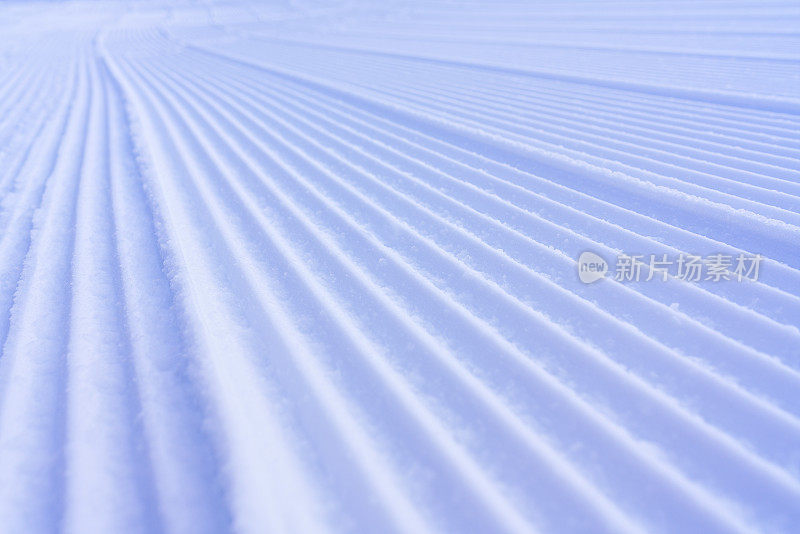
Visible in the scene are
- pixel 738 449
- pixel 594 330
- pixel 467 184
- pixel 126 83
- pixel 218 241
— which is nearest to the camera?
pixel 738 449

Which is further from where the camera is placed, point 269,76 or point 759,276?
point 269,76

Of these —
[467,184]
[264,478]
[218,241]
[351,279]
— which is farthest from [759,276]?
[218,241]

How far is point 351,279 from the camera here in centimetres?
147

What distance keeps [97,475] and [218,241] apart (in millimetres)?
910

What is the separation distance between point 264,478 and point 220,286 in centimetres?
71

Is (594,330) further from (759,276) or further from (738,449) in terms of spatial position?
(759,276)

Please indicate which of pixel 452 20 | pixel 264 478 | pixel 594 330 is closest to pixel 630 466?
pixel 594 330

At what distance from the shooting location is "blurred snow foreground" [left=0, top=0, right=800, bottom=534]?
0.89 metres

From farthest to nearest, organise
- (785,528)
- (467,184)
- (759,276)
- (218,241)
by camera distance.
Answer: (467,184) → (218,241) → (759,276) → (785,528)

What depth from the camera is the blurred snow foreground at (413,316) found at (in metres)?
0.89

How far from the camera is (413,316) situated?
1.32 meters

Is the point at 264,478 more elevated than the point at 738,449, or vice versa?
the point at 738,449

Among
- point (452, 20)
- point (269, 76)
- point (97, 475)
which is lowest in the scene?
point (97, 475)

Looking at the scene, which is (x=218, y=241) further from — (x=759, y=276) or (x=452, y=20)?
(x=452, y=20)
